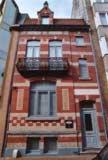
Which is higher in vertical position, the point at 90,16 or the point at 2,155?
the point at 90,16

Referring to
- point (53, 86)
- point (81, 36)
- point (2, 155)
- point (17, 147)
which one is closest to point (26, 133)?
point (17, 147)

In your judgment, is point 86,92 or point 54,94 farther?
point 54,94

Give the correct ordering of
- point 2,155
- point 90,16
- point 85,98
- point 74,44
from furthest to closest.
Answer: point 90,16
point 74,44
point 85,98
point 2,155

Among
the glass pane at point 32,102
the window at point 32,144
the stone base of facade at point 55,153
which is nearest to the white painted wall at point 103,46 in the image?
the glass pane at point 32,102

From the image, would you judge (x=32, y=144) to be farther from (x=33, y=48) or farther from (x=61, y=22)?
(x=61, y=22)

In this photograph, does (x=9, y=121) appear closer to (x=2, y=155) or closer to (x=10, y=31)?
(x=2, y=155)

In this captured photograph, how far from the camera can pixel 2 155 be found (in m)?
11.2

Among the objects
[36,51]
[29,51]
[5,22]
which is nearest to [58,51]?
[36,51]

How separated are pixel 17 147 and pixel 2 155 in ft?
2.84

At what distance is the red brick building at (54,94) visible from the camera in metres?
11.9

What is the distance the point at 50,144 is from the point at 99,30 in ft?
30.7

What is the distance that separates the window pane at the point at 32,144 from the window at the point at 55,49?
6.21 meters

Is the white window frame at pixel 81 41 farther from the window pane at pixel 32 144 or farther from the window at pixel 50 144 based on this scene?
the window pane at pixel 32 144

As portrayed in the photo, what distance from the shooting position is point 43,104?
1327cm
